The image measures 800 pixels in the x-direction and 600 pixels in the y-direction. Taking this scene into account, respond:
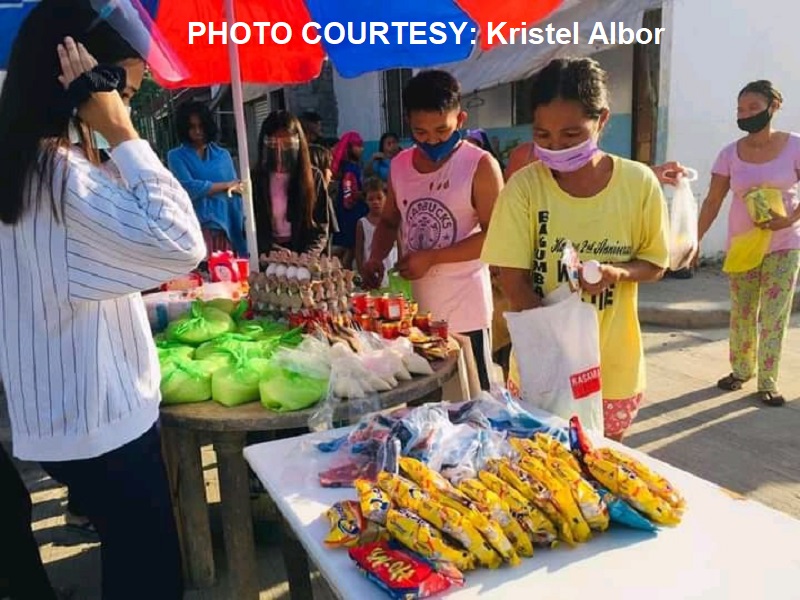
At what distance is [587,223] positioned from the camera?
165cm

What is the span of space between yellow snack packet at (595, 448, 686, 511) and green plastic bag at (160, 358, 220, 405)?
1.03 m

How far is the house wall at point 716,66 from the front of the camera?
649 cm

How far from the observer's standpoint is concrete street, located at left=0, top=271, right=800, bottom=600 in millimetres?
2594

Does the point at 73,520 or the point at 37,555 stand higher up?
the point at 37,555

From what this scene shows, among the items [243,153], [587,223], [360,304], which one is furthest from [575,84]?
[243,153]

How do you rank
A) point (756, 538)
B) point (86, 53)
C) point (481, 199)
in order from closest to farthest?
point (756, 538) → point (86, 53) → point (481, 199)

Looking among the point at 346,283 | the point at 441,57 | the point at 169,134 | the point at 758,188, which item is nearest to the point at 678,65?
the point at 758,188

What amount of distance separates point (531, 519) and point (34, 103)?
4.03 feet

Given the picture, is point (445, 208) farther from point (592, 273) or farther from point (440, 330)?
point (592, 273)

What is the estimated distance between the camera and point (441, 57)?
10.7 feet

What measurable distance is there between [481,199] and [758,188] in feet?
6.85

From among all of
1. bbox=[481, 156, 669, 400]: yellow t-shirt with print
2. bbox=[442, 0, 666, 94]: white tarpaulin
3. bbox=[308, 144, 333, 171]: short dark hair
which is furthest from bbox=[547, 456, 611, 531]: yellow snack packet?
bbox=[442, 0, 666, 94]: white tarpaulin

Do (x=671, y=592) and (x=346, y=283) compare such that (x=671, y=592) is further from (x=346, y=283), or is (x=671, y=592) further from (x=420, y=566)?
(x=346, y=283)

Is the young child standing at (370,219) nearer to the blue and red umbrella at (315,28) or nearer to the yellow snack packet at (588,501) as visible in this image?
the blue and red umbrella at (315,28)
